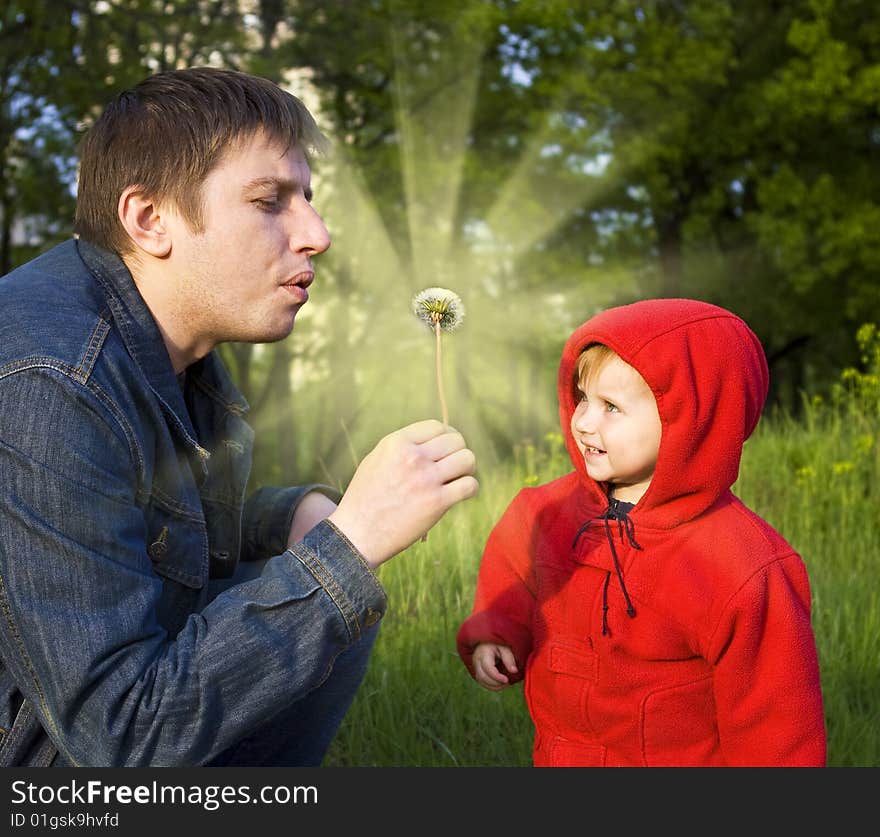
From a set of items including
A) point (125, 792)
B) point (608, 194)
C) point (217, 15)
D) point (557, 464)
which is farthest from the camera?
point (608, 194)

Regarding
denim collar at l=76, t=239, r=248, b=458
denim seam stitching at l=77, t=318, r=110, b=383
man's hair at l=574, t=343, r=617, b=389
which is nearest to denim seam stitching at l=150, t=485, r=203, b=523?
denim collar at l=76, t=239, r=248, b=458

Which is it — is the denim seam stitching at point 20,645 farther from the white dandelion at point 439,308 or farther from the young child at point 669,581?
the young child at point 669,581

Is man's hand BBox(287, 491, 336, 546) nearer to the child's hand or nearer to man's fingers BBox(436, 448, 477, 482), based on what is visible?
the child's hand

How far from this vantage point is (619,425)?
198cm

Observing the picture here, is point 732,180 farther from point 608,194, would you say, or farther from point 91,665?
point 91,665

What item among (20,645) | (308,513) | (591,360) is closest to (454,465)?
(591,360)

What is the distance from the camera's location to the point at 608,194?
14836 mm

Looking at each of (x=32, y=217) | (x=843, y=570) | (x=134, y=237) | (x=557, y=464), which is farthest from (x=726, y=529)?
(x=32, y=217)

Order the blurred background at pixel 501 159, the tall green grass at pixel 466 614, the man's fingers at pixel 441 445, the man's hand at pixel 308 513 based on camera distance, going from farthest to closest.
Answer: the blurred background at pixel 501 159 → the tall green grass at pixel 466 614 → the man's hand at pixel 308 513 → the man's fingers at pixel 441 445

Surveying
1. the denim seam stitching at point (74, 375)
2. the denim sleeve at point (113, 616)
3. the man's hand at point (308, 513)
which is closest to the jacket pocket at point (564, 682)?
the denim sleeve at point (113, 616)

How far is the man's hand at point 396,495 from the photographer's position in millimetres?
1634

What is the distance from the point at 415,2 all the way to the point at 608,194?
13.6 ft

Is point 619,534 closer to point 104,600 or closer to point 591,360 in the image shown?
point 591,360

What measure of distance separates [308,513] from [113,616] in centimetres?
98
